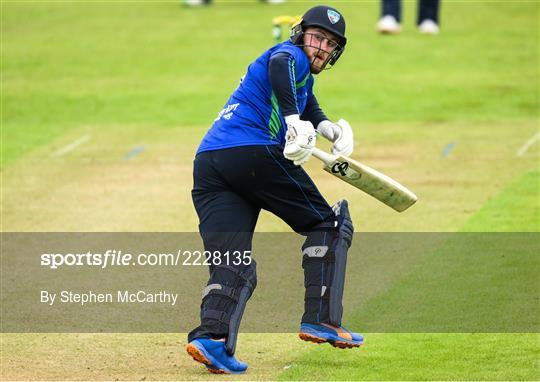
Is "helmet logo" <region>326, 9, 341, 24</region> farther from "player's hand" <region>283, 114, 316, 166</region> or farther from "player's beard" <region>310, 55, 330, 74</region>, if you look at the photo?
"player's hand" <region>283, 114, 316, 166</region>

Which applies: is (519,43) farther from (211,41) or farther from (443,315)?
(443,315)

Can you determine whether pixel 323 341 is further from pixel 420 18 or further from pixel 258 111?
pixel 420 18

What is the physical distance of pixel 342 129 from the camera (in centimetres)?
881

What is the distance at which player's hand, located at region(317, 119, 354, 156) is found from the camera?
872 centimetres

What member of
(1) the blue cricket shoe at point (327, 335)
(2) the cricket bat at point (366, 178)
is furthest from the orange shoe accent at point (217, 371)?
(2) the cricket bat at point (366, 178)

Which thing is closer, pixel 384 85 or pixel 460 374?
pixel 460 374

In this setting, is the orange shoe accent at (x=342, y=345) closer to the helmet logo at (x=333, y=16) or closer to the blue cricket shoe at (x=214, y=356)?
the blue cricket shoe at (x=214, y=356)

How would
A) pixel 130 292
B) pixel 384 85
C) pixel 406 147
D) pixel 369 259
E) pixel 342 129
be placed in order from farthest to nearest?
pixel 384 85
pixel 406 147
pixel 369 259
pixel 130 292
pixel 342 129

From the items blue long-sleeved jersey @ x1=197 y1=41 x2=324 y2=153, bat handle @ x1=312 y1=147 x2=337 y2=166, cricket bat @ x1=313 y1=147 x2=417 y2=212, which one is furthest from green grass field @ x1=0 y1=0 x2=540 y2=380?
blue long-sleeved jersey @ x1=197 y1=41 x2=324 y2=153

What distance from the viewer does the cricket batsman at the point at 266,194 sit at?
8047mm

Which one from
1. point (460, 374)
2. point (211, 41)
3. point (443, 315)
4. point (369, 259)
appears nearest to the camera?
point (460, 374)

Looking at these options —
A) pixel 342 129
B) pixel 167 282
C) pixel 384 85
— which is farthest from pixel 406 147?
pixel 342 129

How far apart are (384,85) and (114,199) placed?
26.5 feet

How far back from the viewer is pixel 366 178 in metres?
8.71
